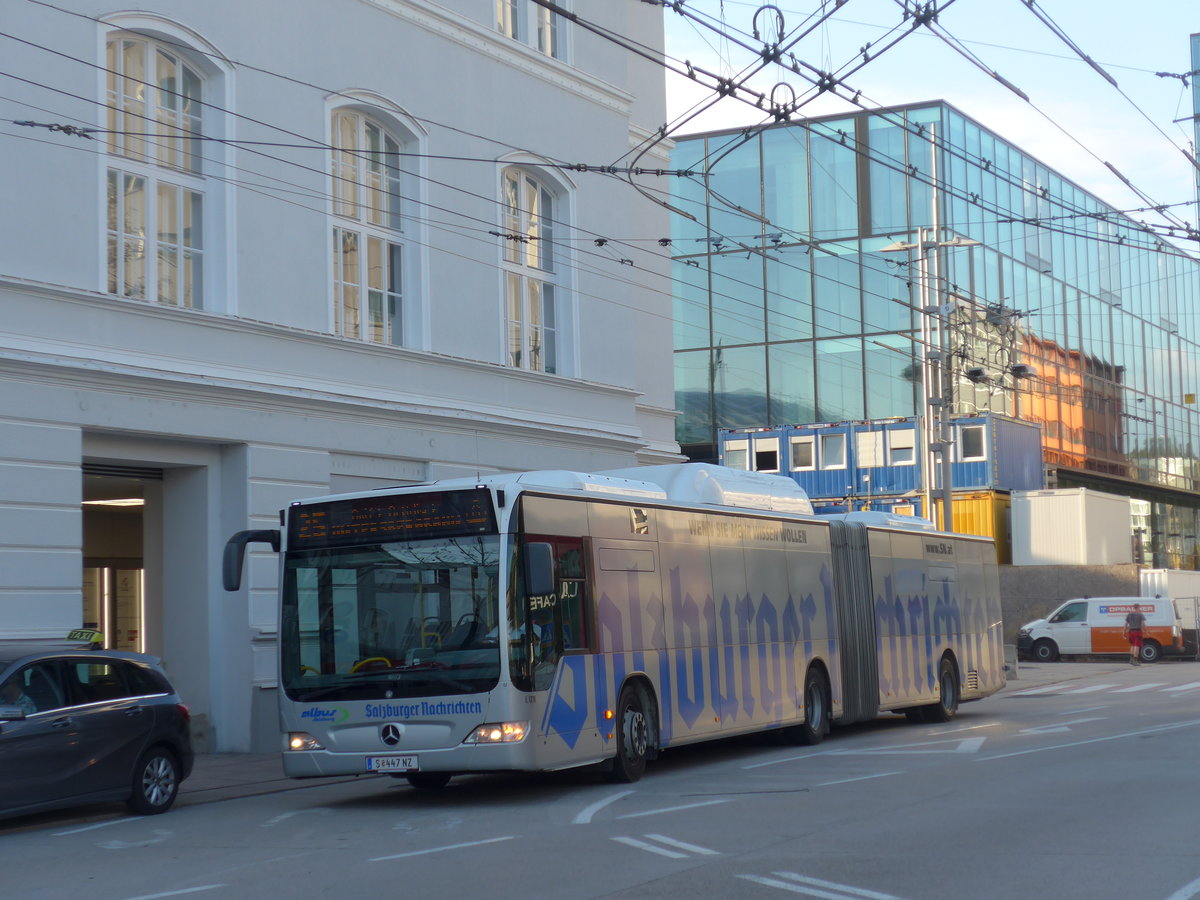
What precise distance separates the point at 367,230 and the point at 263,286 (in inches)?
103

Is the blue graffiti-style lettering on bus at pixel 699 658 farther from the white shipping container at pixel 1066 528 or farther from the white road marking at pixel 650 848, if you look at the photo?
the white shipping container at pixel 1066 528

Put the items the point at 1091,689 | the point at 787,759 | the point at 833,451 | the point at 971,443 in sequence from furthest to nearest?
the point at 833,451 < the point at 971,443 < the point at 1091,689 < the point at 787,759

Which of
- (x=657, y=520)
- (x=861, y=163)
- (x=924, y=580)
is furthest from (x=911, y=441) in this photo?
(x=657, y=520)

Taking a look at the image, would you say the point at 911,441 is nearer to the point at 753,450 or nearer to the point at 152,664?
the point at 753,450

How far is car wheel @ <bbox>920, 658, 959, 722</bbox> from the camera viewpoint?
79.2 feet

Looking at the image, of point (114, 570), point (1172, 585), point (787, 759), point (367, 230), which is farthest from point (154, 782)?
point (1172, 585)

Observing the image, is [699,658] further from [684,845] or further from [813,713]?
[684,845]

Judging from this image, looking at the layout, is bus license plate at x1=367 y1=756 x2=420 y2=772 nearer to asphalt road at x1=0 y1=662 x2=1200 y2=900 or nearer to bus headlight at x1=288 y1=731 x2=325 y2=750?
asphalt road at x1=0 y1=662 x2=1200 y2=900

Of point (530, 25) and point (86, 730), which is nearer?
point (86, 730)

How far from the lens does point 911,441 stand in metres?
56.0

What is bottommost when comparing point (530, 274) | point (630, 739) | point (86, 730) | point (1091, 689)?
point (1091, 689)

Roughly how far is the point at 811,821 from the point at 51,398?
994 cm

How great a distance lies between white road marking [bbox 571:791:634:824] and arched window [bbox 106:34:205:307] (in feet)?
28.5

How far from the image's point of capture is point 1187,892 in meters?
8.56
